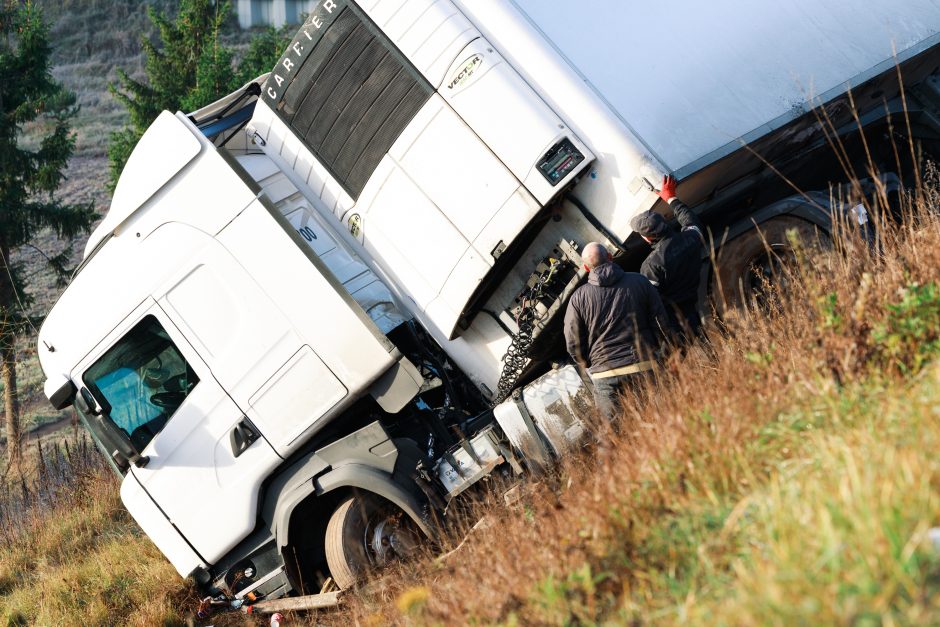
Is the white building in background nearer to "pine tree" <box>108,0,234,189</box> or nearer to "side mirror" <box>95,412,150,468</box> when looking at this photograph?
"pine tree" <box>108,0,234,189</box>

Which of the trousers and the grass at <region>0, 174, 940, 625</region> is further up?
the trousers

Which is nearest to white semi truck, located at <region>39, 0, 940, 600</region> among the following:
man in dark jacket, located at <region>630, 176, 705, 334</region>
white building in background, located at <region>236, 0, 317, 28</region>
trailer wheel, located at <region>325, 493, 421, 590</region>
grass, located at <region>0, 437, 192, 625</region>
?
trailer wheel, located at <region>325, 493, 421, 590</region>

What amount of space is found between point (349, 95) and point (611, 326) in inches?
94.1

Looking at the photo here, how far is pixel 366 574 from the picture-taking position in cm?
575

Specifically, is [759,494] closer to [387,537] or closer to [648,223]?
[648,223]

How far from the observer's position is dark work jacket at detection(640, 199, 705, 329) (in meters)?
5.37

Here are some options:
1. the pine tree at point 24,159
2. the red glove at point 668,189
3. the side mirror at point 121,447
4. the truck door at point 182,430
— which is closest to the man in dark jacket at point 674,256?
the red glove at point 668,189

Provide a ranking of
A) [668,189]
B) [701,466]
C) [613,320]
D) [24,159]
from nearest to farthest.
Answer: [701,466] → [668,189] → [613,320] → [24,159]

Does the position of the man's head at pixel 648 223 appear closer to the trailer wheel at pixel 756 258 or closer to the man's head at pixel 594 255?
the man's head at pixel 594 255

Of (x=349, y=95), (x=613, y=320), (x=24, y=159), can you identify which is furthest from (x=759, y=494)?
(x=24, y=159)

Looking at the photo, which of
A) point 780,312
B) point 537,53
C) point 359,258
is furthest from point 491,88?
point 780,312

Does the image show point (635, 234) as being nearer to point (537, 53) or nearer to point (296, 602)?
point (537, 53)

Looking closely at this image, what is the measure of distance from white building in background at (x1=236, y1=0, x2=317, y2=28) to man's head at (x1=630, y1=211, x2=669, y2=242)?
29.5m

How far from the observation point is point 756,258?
5.97 meters
